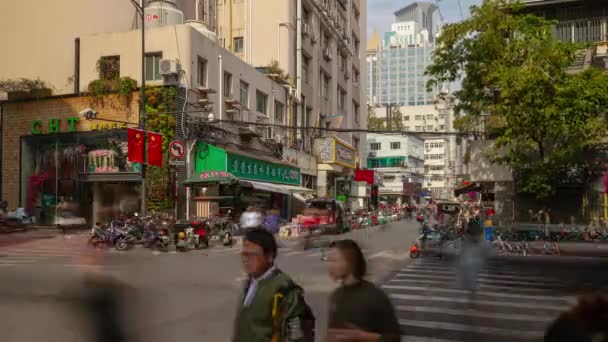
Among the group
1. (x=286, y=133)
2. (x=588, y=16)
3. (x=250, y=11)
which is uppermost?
(x=250, y=11)

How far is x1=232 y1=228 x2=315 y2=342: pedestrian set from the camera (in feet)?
10.8

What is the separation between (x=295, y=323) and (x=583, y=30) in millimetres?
25173

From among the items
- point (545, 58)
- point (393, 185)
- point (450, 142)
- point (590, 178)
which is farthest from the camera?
point (450, 142)

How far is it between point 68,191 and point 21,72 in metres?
7.85

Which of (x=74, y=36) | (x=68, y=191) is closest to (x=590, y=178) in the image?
(x=68, y=191)

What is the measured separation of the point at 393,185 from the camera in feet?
303

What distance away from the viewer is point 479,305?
10.0 metres

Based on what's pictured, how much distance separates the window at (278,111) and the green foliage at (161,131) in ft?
40.9

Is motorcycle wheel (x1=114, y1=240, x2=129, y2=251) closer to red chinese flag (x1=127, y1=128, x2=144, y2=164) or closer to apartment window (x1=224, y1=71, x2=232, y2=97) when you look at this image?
red chinese flag (x1=127, y1=128, x2=144, y2=164)

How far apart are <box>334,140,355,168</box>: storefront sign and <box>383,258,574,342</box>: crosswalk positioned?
103ft

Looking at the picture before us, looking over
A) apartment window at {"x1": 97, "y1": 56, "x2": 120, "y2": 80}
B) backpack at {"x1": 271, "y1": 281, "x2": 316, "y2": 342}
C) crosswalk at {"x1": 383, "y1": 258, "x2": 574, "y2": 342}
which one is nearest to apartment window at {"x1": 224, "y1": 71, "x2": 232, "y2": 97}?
apartment window at {"x1": 97, "y1": 56, "x2": 120, "y2": 80}

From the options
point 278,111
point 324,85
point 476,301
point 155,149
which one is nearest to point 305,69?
point 324,85

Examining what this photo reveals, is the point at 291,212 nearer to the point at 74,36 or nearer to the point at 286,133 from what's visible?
the point at 286,133

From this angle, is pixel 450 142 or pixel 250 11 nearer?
pixel 250 11
